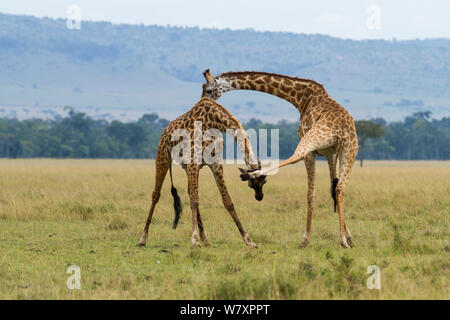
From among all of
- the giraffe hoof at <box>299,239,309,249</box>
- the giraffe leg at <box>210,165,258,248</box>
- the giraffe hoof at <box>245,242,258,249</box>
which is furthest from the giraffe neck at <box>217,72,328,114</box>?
the giraffe hoof at <box>245,242,258,249</box>

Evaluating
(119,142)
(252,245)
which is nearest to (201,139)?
(252,245)

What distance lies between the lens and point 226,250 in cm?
955

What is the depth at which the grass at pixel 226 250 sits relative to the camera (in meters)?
6.87

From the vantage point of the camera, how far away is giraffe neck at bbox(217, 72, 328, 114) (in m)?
10.2

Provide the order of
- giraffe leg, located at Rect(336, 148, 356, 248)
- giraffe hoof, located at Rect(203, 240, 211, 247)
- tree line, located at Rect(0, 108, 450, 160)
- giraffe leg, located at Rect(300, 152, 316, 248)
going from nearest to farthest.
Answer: giraffe leg, located at Rect(336, 148, 356, 248), giraffe leg, located at Rect(300, 152, 316, 248), giraffe hoof, located at Rect(203, 240, 211, 247), tree line, located at Rect(0, 108, 450, 160)

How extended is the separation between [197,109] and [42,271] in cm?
312

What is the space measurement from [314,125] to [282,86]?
1143mm

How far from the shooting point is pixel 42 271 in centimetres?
811

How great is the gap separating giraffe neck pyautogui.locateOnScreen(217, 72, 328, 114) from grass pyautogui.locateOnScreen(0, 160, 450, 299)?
208cm

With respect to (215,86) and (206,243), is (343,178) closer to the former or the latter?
(206,243)

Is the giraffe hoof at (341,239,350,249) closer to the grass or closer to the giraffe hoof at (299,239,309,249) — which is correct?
the grass

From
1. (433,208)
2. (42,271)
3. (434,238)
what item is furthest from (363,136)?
(42,271)
